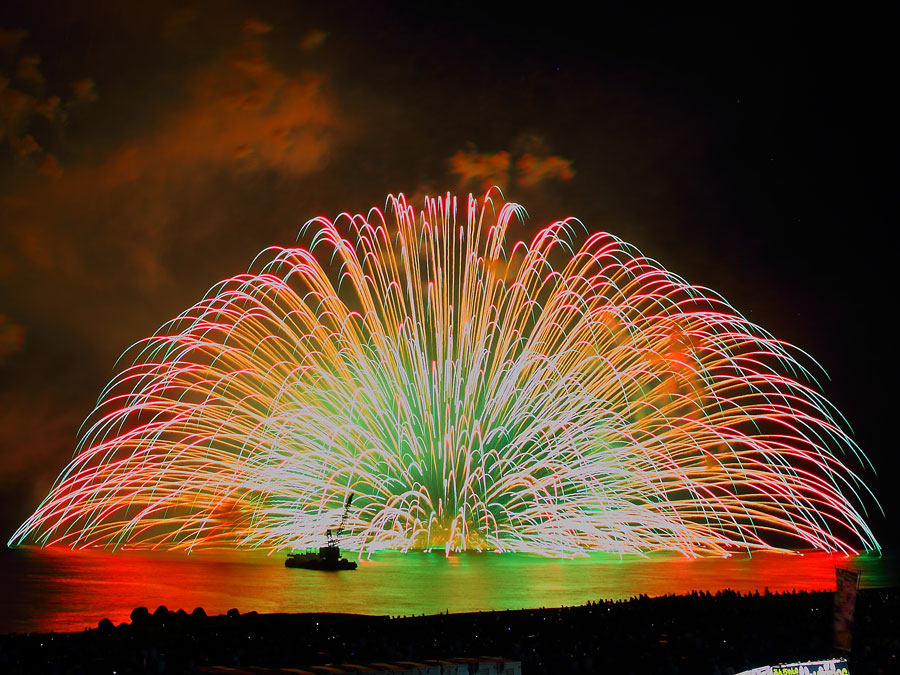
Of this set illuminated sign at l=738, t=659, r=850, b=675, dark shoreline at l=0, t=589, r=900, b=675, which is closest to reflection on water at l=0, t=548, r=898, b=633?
dark shoreline at l=0, t=589, r=900, b=675

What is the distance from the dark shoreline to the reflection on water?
1368 centimetres

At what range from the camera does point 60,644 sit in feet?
67.8

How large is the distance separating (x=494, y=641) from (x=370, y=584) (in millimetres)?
35455

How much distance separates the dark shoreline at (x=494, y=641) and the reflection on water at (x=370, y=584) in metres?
13.7

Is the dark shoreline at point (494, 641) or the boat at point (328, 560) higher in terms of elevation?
the boat at point (328, 560)

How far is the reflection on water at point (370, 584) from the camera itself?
4166cm

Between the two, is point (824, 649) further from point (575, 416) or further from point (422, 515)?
point (422, 515)

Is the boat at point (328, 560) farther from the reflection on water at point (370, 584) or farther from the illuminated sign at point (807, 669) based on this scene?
the illuminated sign at point (807, 669)

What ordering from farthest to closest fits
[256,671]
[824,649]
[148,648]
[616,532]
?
[616,532] → [824,649] → [148,648] → [256,671]

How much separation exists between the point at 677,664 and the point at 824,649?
4701 mm

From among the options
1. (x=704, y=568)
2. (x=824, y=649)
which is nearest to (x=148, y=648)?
(x=824, y=649)

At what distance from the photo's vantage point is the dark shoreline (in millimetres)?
19125

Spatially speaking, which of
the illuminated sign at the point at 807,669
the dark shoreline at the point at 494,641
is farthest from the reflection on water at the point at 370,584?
the illuminated sign at the point at 807,669

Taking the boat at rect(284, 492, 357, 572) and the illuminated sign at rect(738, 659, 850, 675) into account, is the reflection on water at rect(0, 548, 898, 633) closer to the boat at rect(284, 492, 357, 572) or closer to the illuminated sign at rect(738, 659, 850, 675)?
the boat at rect(284, 492, 357, 572)
